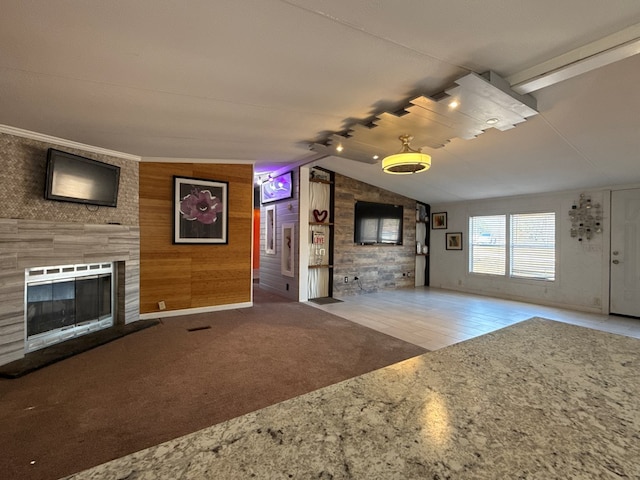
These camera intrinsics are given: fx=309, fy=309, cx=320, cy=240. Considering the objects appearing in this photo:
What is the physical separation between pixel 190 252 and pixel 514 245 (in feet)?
21.1

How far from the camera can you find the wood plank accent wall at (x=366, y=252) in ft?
22.0

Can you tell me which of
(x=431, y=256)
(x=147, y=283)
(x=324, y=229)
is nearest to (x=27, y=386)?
(x=147, y=283)

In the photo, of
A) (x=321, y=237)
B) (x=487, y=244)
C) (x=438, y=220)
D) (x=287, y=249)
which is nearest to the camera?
(x=287, y=249)

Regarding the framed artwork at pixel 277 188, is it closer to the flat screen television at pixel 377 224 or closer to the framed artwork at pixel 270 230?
the framed artwork at pixel 270 230

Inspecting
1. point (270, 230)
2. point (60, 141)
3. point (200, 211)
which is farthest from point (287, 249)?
point (60, 141)

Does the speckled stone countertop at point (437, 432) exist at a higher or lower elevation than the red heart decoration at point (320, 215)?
lower

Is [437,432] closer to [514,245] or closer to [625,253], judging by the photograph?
[625,253]

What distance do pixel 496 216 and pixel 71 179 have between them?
755 cm

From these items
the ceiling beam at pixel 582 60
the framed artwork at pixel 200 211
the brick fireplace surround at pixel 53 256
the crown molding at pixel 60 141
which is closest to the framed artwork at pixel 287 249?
the framed artwork at pixel 200 211

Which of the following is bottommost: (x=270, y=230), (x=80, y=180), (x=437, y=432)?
(x=437, y=432)

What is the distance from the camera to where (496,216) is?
6855 mm

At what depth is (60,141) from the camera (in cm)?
361

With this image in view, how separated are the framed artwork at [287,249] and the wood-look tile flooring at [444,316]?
0.93m

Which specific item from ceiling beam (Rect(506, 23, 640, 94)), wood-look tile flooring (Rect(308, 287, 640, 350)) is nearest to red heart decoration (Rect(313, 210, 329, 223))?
wood-look tile flooring (Rect(308, 287, 640, 350))
